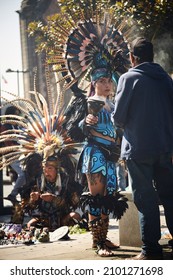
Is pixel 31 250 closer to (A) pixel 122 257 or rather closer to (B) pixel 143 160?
(A) pixel 122 257

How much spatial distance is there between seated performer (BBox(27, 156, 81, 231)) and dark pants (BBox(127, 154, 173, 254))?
2232 mm

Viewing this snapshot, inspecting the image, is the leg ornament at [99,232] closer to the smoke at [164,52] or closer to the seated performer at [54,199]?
the seated performer at [54,199]

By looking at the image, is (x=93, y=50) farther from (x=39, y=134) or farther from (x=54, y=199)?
(x=54, y=199)

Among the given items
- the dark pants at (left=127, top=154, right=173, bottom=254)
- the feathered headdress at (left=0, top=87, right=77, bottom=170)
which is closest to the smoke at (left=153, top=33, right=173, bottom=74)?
the feathered headdress at (left=0, top=87, right=77, bottom=170)

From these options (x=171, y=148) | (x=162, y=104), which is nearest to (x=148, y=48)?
(x=162, y=104)

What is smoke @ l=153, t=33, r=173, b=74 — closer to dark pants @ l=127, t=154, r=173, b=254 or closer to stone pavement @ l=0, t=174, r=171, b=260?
stone pavement @ l=0, t=174, r=171, b=260

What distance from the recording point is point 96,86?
4.56 metres

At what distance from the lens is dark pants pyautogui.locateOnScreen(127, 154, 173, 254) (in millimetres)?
3695

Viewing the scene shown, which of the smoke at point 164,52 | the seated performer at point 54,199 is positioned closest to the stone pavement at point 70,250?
the seated performer at point 54,199

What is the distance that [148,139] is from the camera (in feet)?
12.1

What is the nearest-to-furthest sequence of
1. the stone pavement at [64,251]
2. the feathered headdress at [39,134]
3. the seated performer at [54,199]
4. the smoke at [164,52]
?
the stone pavement at [64,251]
the seated performer at [54,199]
the feathered headdress at [39,134]
the smoke at [164,52]

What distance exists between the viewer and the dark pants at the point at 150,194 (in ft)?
12.1

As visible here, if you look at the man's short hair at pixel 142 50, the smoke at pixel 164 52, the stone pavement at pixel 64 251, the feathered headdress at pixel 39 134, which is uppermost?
the smoke at pixel 164 52

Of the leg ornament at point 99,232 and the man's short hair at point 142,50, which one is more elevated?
the man's short hair at point 142,50
